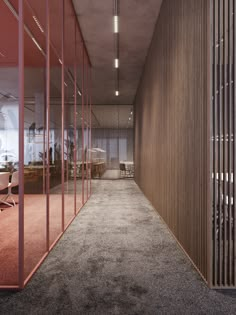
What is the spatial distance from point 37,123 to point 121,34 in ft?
18.2

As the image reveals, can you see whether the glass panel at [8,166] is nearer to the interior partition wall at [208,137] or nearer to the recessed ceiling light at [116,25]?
the interior partition wall at [208,137]

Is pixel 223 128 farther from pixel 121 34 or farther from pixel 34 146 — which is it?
pixel 34 146

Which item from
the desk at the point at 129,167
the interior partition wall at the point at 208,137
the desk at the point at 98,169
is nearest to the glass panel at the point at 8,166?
the interior partition wall at the point at 208,137

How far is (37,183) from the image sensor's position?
1014 cm

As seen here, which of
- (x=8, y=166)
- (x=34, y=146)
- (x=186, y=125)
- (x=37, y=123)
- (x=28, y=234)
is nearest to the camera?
Result: (x=186, y=125)

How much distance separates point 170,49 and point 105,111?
9739 mm

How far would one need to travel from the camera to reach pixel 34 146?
11016 millimetres

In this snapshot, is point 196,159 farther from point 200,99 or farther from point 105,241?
point 105,241

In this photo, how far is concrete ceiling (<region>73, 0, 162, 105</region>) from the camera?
16.6 ft

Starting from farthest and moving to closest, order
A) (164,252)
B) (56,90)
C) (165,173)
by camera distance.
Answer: (56,90), (165,173), (164,252)

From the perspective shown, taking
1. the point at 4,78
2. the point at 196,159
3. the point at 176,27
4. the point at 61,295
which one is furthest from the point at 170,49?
the point at 4,78

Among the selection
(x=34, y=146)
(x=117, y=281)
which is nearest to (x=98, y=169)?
(x=34, y=146)

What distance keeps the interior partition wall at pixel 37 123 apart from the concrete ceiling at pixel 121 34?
0.28 m

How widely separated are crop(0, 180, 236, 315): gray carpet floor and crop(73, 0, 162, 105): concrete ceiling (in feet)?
13.2
